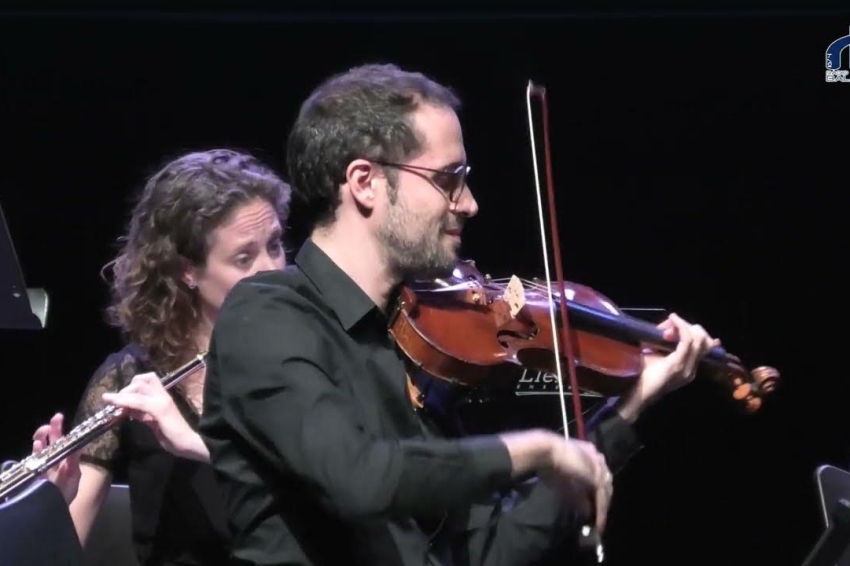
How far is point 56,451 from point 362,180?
2.73ft

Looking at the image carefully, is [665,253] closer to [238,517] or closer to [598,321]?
[598,321]

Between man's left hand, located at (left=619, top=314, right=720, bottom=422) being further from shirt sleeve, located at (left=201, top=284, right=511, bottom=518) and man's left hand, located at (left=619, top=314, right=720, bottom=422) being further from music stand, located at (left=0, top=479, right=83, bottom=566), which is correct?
music stand, located at (left=0, top=479, right=83, bottom=566)

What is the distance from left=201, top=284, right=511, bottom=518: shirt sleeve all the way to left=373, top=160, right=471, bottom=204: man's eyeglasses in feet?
0.81

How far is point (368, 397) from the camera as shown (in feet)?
4.97

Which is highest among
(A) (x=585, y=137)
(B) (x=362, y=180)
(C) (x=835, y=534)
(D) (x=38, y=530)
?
(B) (x=362, y=180)

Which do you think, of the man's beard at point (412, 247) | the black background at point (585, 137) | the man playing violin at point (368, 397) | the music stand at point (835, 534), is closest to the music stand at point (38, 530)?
the man playing violin at point (368, 397)

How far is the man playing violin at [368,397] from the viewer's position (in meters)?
1.33

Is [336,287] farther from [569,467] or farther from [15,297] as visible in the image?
[15,297]

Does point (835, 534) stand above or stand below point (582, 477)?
below

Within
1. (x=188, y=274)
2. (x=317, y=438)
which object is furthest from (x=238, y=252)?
(x=317, y=438)

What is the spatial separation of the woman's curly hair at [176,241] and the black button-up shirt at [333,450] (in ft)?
2.48

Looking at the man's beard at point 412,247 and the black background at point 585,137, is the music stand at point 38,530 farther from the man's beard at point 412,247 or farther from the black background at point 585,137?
the black background at point 585,137

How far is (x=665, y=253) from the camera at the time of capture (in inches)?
126

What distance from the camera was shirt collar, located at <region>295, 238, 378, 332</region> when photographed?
5.06 feet
